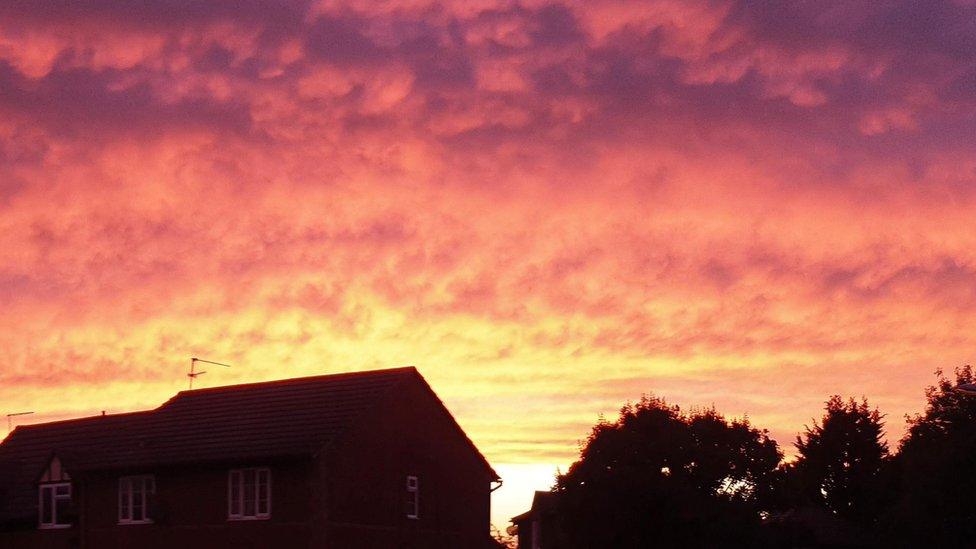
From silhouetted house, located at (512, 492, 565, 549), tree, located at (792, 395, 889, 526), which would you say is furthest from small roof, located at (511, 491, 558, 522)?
tree, located at (792, 395, 889, 526)

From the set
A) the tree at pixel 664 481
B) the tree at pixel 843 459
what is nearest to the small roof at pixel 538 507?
the tree at pixel 664 481

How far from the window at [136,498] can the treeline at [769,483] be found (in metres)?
22.9

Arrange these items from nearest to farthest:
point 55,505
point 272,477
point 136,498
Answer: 1. point 272,477
2. point 136,498
3. point 55,505

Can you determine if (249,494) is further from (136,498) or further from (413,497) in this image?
(413,497)

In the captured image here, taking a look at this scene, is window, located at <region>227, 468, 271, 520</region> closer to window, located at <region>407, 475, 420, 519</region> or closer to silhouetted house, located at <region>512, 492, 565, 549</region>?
window, located at <region>407, 475, 420, 519</region>

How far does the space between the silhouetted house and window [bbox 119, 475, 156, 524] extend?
31.9m

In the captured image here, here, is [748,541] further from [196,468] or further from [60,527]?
[60,527]

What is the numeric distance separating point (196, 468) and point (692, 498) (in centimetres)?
2654

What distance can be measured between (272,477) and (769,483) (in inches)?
1982

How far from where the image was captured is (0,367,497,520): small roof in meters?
49.8

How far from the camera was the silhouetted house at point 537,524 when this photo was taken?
82.9 metres

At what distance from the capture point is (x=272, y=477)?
1924 inches

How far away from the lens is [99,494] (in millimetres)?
53281

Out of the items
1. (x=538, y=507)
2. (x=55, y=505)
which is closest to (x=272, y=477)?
(x=55, y=505)
